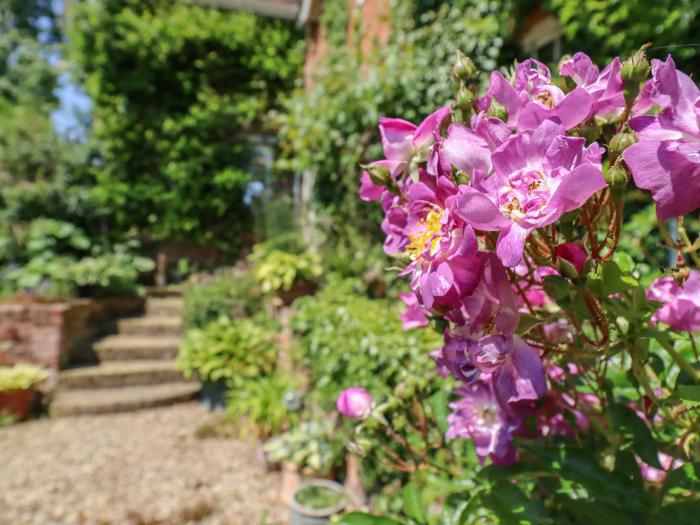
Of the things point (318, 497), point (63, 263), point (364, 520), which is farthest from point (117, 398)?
point (364, 520)

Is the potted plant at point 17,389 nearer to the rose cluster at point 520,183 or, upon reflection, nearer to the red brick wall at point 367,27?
the red brick wall at point 367,27

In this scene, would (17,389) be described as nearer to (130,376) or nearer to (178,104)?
(130,376)

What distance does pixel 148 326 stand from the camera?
579 centimetres

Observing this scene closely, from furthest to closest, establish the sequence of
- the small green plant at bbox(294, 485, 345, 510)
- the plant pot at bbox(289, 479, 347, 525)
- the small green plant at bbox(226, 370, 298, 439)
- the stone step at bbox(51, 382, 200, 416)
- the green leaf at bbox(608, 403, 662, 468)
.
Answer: the stone step at bbox(51, 382, 200, 416) → the small green plant at bbox(226, 370, 298, 439) → the small green plant at bbox(294, 485, 345, 510) → the plant pot at bbox(289, 479, 347, 525) → the green leaf at bbox(608, 403, 662, 468)

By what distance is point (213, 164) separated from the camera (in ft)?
23.6

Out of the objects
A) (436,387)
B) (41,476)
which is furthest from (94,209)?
(436,387)

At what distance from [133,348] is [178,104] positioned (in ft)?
11.9

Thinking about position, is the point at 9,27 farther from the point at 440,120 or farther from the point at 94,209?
the point at 440,120

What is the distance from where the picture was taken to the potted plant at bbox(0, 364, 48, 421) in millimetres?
4340

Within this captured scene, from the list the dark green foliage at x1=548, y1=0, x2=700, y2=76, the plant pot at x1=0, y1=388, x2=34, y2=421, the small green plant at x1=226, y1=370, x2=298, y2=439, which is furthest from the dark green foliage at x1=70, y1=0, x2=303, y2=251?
the dark green foliage at x1=548, y1=0, x2=700, y2=76

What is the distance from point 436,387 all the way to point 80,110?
8.14 metres

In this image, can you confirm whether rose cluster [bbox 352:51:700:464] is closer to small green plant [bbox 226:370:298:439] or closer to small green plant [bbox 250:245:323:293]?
small green plant [bbox 226:370:298:439]

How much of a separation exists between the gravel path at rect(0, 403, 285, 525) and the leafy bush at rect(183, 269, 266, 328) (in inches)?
47.4

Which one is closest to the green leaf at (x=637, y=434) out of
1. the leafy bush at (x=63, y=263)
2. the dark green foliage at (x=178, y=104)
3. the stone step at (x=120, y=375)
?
the stone step at (x=120, y=375)
